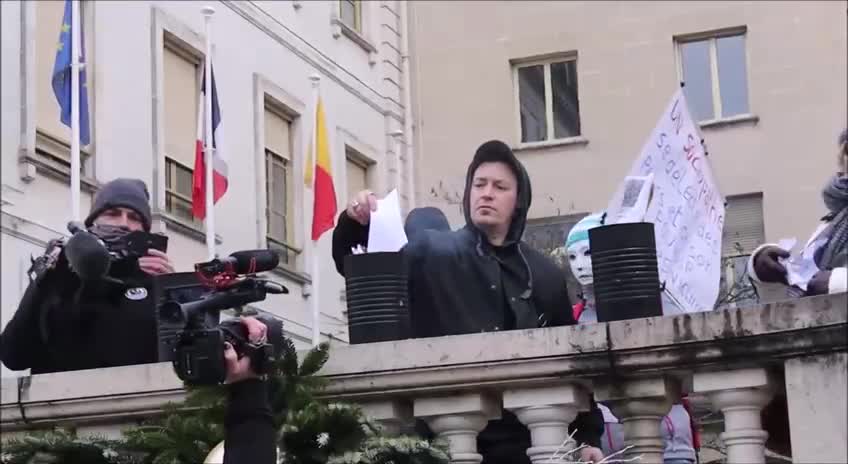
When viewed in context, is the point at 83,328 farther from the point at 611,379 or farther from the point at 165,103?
the point at 165,103

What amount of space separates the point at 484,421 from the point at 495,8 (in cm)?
2292

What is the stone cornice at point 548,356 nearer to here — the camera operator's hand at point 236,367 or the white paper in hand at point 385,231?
the white paper in hand at point 385,231

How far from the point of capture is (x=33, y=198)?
17406mm

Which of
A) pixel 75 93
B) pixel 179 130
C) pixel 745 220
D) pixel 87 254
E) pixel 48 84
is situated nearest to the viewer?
pixel 87 254

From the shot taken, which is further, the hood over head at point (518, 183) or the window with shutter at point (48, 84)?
the window with shutter at point (48, 84)

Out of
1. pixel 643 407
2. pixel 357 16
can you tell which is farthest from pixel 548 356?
pixel 357 16

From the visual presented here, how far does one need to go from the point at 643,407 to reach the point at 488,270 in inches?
30.5

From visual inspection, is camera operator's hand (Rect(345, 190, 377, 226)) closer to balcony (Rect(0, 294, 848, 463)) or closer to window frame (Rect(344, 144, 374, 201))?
balcony (Rect(0, 294, 848, 463))

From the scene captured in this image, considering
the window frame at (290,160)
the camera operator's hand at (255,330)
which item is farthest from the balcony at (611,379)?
the window frame at (290,160)

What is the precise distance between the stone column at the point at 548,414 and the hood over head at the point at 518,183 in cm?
75

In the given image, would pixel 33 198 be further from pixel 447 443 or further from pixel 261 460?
pixel 261 460

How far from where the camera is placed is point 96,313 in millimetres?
6383

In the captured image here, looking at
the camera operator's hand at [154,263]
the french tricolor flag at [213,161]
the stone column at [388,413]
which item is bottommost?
the stone column at [388,413]

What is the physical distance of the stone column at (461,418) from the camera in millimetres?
5711
